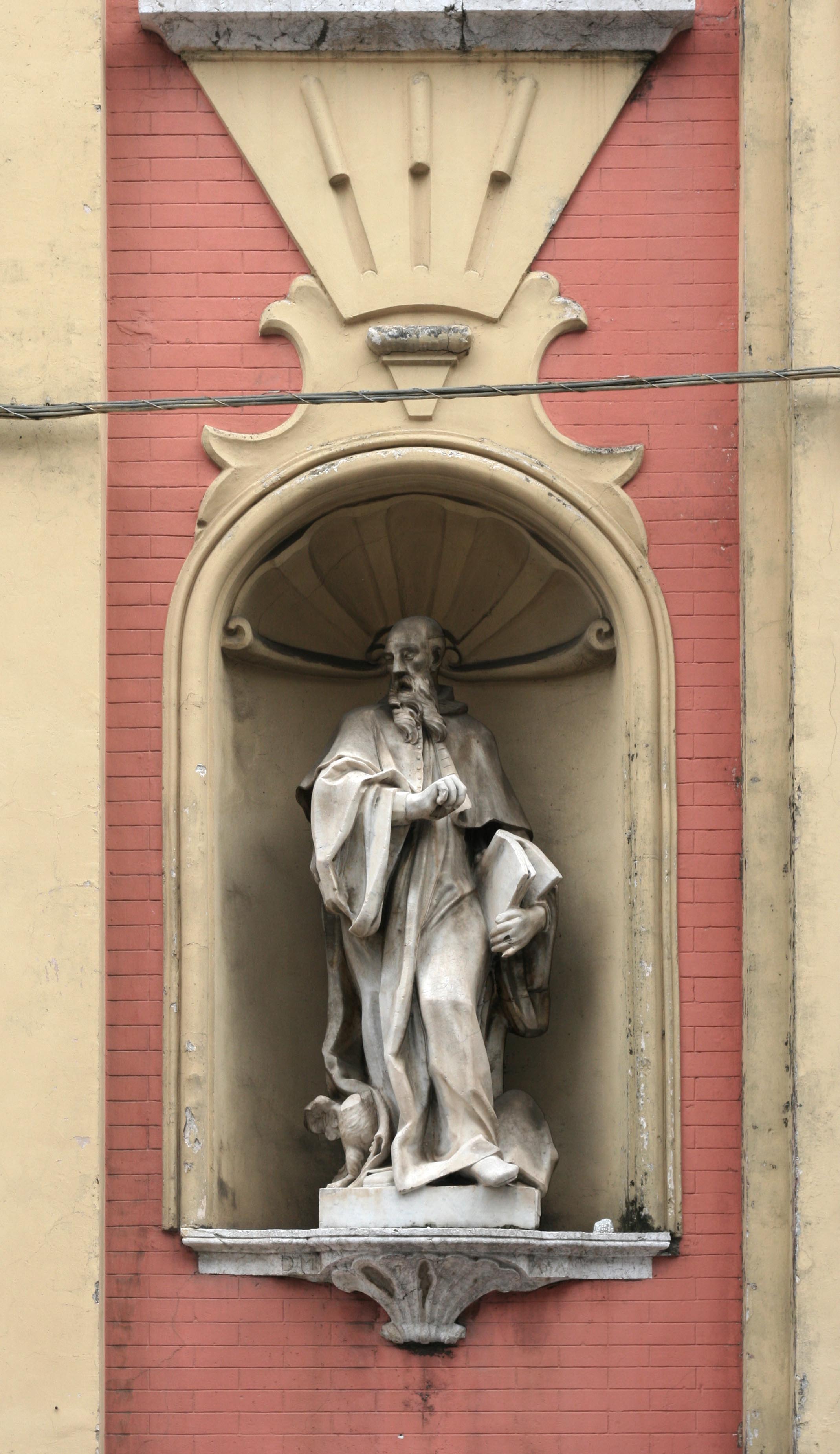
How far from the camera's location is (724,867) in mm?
9383

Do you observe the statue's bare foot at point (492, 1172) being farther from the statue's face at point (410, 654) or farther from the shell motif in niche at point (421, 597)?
the shell motif in niche at point (421, 597)

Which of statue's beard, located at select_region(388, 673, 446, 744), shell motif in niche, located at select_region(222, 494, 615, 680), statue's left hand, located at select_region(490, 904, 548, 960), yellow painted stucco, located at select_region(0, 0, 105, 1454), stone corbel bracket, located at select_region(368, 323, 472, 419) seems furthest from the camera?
shell motif in niche, located at select_region(222, 494, 615, 680)

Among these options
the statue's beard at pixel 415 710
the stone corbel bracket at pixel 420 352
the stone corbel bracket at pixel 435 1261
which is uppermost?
the stone corbel bracket at pixel 420 352

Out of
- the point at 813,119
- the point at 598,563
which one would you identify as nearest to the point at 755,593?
the point at 598,563

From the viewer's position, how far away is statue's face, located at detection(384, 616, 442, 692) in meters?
9.88

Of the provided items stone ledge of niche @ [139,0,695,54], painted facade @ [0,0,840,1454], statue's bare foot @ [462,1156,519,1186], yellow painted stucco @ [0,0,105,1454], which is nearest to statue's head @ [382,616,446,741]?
painted facade @ [0,0,840,1454]

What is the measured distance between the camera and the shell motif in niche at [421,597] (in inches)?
391

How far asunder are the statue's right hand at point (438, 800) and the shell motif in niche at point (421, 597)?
31.5 inches

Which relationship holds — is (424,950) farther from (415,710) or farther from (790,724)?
(790,724)

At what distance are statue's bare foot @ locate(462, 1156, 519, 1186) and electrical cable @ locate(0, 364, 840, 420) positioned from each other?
2.41 m

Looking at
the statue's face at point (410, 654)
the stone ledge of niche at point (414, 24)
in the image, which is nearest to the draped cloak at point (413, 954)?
the statue's face at point (410, 654)

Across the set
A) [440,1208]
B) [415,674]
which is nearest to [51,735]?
[415,674]

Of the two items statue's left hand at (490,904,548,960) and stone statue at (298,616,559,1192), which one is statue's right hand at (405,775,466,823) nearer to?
stone statue at (298,616,559,1192)

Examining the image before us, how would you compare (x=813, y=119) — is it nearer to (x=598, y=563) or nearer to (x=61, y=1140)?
(x=598, y=563)
